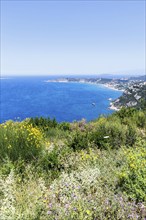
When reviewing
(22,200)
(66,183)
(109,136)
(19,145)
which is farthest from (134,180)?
(109,136)

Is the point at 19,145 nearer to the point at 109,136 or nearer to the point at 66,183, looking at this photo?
the point at 66,183

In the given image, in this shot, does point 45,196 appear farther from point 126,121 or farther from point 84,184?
point 126,121

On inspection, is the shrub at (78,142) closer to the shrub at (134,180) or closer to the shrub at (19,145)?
the shrub at (19,145)

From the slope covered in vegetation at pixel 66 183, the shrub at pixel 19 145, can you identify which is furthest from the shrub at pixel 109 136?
the shrub at pixel 19 145

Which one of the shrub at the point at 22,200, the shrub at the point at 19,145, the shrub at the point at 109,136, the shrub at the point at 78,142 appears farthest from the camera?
the shrub at the point at 109,136

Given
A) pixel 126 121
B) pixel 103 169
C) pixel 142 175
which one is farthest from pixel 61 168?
pixel 126 121

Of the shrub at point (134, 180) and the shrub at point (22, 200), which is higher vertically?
the shrub at point (134, 180)

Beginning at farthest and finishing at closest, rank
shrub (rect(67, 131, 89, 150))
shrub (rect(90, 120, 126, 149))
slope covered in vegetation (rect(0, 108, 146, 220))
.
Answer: shrub (rect(90, 120, 126, 149)) < shrub (rect(67, 131, 89, 150)) < slope covered in vegetation (rect(0, 108, 146, 220))

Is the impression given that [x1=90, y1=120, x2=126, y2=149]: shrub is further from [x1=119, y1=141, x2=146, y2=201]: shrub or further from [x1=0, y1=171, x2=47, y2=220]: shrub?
[x1=0, y1=171, x2=47, y2=220]: shrub

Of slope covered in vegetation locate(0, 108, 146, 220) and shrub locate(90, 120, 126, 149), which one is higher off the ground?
shrub locate(90, 120, 126, 149)

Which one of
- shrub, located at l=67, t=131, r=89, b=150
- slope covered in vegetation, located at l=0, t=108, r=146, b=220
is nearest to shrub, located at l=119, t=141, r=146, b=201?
slope covered in vegetation, located at l=0, t=108, r=146, b=220

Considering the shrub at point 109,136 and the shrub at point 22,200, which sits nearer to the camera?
the shrub at point 22,200

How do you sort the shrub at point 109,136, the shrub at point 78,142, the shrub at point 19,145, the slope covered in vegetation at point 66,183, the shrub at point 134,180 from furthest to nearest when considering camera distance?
the shrub at point 109,136, the shrub at point 78,142, the shrub at point 19,145, the shrub at point 134,180, the slope covered in vegetation at point 66,183

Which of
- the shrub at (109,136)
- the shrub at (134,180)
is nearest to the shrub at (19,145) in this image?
the shrub at (109,136)
